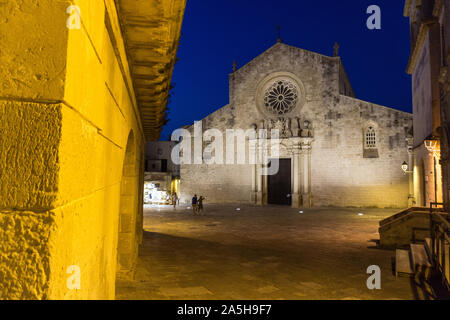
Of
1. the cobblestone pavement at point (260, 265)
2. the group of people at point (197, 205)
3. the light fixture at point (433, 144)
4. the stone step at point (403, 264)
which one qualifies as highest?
the light fixture at point (433, 144)

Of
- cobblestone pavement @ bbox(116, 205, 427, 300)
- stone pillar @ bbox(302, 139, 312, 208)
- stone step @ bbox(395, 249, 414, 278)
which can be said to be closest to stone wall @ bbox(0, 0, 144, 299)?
cobblestone pavement @ bbox(116, 205, 427, 300)

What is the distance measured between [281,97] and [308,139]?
4.27 m

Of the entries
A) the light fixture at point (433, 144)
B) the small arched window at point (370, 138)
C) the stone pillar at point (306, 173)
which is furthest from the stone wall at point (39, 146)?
the small arched window at point (370, 138)

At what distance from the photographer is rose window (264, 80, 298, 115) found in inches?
944

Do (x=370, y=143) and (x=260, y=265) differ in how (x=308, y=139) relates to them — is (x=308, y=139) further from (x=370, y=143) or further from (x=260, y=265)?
(x=260, y=265)

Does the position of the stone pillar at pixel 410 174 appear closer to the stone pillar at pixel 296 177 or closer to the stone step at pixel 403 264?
the stone pillar at pixel 296 177

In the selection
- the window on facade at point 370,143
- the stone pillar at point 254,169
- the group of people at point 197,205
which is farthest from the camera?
the stone pillar at point 254,169

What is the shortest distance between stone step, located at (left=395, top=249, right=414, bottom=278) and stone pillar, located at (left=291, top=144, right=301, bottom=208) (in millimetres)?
14910

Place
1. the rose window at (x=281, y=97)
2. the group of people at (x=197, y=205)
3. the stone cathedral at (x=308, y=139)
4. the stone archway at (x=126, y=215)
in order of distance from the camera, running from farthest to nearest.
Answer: the rose window at (x=281, y=97)
the stone cathedral at (x=308, y=139)
the group of people at (x=197, y=205)
the stone archway at (x=126, y=215)

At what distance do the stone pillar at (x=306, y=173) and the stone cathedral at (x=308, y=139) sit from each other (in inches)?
2.4

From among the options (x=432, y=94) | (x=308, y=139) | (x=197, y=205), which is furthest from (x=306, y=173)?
(x=432, y=94)

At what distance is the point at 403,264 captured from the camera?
20.7ft

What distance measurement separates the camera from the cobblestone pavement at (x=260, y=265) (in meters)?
5.09

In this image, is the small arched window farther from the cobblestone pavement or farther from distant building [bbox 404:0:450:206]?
the cobblestone pavement
